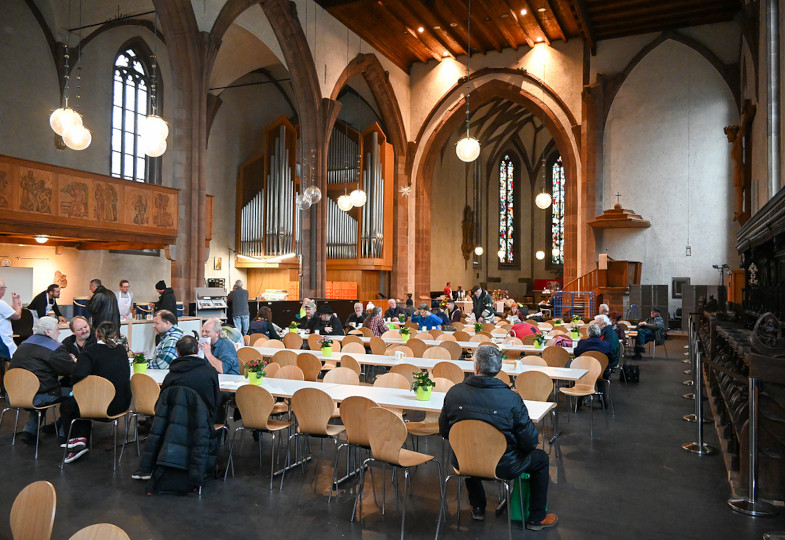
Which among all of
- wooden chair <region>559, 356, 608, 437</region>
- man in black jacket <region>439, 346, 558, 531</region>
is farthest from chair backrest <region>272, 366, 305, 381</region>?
wooden chair <region>559, 356, 608, 437</region>

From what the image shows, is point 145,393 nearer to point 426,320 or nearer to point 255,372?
point 255,372

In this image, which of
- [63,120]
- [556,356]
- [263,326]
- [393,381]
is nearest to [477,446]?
[393,381]

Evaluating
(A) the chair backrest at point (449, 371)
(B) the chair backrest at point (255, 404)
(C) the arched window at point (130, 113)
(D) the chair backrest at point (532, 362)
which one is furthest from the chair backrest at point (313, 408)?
(C) the arched window at point (130, 113)

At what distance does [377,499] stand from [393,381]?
1084 mm

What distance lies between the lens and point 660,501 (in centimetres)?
418

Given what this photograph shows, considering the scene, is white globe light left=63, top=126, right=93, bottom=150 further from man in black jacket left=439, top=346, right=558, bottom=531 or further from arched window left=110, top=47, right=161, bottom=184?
arched window left=110, top=47, right=161, bottom=184

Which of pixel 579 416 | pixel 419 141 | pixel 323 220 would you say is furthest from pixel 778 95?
pixel 419 141

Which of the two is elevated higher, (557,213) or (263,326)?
(557,213)

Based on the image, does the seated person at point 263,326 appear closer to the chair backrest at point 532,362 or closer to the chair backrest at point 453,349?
the chair backrest at point 453,349

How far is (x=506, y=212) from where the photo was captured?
3006 cm

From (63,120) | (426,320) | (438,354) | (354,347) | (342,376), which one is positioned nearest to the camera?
(342,376)

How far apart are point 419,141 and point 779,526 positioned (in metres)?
17.2

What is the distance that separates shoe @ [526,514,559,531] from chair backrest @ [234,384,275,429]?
1.99 meters

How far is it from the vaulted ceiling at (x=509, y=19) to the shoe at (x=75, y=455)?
13366 mm
